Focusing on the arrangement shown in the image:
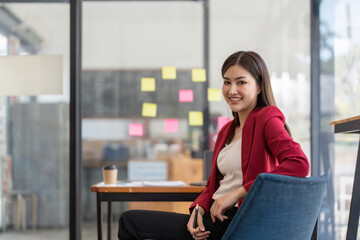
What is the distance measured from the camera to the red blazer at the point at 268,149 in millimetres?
1617

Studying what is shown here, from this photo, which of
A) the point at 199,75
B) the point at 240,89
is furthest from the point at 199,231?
the point at 199,75

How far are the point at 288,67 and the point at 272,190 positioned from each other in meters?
2.63

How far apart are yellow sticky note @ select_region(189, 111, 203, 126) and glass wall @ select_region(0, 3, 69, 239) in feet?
3.31

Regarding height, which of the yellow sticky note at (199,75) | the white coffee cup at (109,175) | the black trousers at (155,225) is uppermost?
the yellow sticky note at (199,75)

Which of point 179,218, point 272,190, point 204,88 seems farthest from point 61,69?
point 272,190

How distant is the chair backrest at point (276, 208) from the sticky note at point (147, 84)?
8.42 ft

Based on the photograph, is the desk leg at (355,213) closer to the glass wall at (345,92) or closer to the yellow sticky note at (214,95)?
the glass wall at (345,92)

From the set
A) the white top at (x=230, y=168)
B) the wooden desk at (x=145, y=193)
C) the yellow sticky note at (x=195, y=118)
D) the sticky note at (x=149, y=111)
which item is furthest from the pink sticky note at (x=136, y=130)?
the white top at (x=230, y=168)

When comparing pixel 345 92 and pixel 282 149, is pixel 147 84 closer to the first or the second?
pixel 345 92

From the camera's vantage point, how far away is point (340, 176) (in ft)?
11.1

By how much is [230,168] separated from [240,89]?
1.05 feet

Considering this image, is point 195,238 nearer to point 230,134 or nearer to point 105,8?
point 230,134

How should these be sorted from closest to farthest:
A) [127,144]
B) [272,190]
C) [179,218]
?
1. [272,190]
2. [179,218]
3. [127,144]

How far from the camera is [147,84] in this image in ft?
13.2
